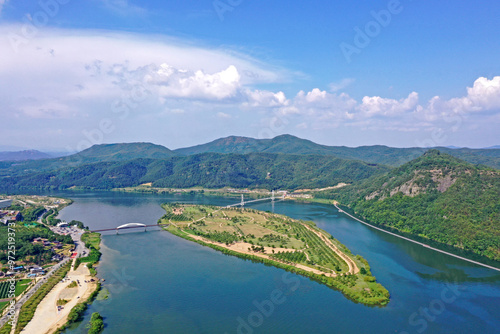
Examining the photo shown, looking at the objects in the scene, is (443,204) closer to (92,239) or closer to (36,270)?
(92,239)

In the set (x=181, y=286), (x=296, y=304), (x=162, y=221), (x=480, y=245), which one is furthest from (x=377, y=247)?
(x=162, y=221)

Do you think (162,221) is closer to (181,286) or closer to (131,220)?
(131,220)

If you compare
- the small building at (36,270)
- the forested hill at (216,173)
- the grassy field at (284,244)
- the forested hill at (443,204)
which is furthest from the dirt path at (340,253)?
the forested hill at (216,173)

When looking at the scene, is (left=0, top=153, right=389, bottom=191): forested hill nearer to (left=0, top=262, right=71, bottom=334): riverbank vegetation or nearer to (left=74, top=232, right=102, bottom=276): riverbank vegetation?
(left=74, top=232, right=102, bottom=276): riverbank vegetation

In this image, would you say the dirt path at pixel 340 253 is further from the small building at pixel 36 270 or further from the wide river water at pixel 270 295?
the small building at pixel 36 270

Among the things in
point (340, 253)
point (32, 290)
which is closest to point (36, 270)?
point (32, 290)

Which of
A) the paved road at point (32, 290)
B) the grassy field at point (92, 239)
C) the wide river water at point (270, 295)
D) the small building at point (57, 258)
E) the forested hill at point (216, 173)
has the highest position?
the forested hill at point (216, 173)

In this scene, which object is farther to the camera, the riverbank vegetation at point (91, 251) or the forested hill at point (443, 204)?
the forested hill at point (443, 204)
